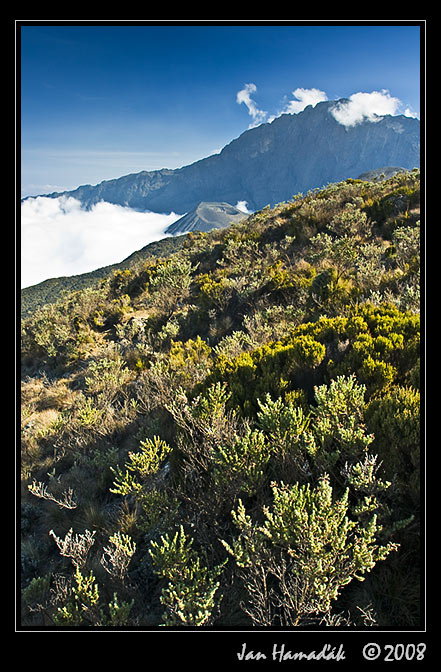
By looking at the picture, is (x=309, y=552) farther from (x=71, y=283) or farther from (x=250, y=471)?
(x=71, y=283)

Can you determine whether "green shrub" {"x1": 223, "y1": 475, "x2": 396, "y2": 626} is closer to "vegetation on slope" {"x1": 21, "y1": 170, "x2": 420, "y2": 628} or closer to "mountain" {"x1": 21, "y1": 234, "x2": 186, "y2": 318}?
"vegetation on slope" {"x1": 21, "y1": 170, "x2": 420, "y2": 628}

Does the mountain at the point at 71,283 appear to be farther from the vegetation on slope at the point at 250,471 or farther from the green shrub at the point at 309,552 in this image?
the green shrub at the point at 309,552

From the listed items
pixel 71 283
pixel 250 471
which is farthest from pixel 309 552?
pixel 71 283

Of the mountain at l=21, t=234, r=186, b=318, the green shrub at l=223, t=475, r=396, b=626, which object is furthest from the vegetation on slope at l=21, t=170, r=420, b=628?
the mountain at l=21, t=234, r=186, b=318

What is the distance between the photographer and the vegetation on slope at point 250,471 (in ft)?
6.79

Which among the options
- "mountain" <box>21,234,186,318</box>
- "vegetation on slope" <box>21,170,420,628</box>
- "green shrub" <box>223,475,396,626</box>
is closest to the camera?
"green shrub" <box>223,475,396,626</box>

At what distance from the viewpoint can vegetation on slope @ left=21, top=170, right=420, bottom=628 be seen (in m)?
2.07

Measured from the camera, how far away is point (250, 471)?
272 cm

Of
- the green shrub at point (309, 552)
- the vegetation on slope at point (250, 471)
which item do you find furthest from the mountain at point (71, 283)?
the green shrub at point (309, 552)
